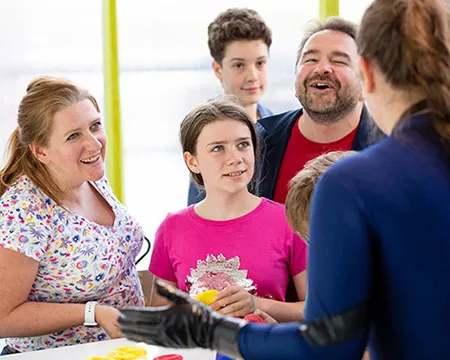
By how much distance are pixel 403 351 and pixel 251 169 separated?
1153 mm

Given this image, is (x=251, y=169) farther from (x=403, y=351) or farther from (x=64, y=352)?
(x=403, y=351)

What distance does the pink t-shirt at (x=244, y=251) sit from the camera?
223cm

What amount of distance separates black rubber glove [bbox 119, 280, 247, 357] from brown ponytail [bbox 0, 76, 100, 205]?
1.16 metres

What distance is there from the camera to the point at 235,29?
337cm

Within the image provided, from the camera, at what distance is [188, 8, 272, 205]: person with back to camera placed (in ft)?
11.0

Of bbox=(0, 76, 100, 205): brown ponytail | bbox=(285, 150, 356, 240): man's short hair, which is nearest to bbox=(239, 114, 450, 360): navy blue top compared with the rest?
bbox=(285, 150, 356, 240): man's short hair

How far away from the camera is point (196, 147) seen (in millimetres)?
2385

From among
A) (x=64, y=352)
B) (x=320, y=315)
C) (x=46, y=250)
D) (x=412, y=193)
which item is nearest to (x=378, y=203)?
(x=412, y=193)

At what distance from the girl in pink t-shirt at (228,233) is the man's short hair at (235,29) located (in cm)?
103

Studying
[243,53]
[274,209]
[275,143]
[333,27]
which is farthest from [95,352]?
[243,53]

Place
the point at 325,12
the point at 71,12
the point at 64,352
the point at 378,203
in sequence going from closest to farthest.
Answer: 1. the point at 378,203
2. the point at 64,352
3. the point at 71,12
4. the point at 325,12

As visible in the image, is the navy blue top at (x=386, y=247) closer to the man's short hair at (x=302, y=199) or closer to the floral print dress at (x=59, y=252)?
the man's short hair at (x=302, y=199)

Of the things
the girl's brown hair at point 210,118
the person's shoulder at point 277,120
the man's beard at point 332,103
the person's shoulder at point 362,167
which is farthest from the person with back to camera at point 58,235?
the person's shoulder at point 362,167

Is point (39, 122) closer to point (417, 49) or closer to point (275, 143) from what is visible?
point (275, 143)
